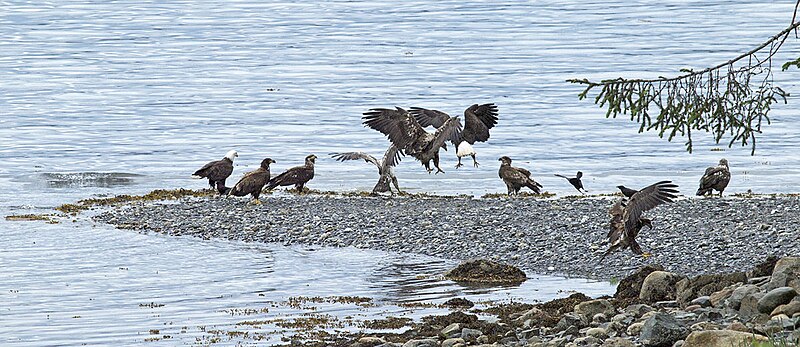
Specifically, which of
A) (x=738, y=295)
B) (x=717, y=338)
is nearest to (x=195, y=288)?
(x=738, y=295)

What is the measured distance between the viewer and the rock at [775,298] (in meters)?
8.85

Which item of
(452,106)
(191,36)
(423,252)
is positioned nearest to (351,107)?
(452,106)

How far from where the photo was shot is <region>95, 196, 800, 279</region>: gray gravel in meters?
14.1

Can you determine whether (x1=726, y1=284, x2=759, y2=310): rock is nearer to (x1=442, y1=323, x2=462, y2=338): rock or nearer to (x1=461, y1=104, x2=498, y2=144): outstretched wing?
(x1=442, y1=323, x2=462, y2=338): rock

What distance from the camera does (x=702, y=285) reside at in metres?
10.3

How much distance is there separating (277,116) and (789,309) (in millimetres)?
30744

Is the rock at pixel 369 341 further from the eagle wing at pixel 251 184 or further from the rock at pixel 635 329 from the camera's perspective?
the eagle wing at pixel 251 184

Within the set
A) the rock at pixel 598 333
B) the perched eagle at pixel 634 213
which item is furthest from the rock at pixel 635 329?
the perched eagle at pixel 634 213

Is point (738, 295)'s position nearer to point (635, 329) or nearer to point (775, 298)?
point (775, 298)

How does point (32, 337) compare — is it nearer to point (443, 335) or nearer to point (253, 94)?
point (443, 335)

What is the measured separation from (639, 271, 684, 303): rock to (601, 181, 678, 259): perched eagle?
2.25 meters

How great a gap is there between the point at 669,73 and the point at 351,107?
13936mm

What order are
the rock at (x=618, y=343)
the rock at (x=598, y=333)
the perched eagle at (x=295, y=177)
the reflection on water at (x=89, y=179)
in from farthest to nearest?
1. the reflection on water at (x=89, y=179)
2. the perched eagle at (x=295, y=177)
3. the rock at (x=598, y=333)
4. the rock at (x=618, y=343)

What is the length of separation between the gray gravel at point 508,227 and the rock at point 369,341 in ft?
13.1
